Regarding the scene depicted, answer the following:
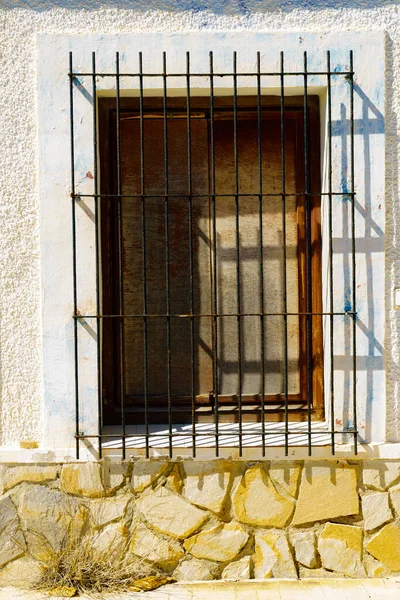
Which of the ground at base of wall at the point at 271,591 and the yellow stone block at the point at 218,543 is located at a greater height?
the yellow stone block at the point at 218,543

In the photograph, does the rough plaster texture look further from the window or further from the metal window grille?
the window

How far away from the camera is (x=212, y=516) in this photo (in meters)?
3.41

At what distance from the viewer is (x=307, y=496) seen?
134 inches

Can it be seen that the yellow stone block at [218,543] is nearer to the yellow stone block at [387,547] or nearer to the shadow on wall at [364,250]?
the yellow stone block at [387,547]

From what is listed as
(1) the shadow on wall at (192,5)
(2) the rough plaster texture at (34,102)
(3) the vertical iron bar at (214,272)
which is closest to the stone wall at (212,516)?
(3) the vertical iron bar at (214,272)

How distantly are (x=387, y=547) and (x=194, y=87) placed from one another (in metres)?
2.59

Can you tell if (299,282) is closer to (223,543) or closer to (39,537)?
(223,543)

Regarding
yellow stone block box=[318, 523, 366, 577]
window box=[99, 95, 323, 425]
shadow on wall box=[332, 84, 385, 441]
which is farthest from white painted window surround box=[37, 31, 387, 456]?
yellow stone block box=[318, 523, 366, 577]

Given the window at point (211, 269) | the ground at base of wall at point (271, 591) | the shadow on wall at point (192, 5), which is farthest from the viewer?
the window at point (211, 269)

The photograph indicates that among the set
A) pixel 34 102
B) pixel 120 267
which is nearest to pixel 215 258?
pixel 120 267

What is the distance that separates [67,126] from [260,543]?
2365mm

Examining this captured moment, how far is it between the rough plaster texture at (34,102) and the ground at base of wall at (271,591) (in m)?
0.76

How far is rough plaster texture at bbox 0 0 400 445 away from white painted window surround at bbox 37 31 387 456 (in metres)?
0.06

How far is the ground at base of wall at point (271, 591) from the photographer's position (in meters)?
3.20
